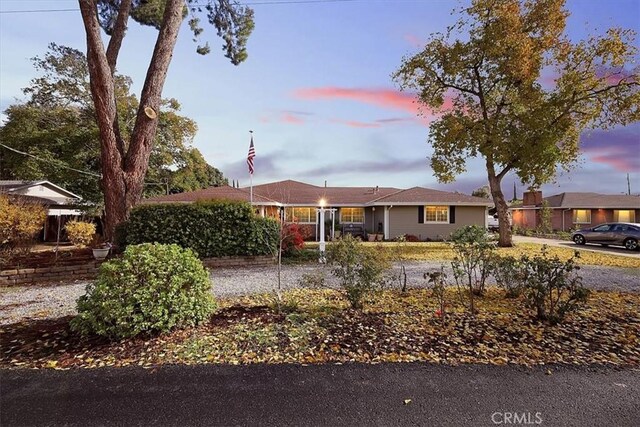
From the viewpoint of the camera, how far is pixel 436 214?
71.6 feet

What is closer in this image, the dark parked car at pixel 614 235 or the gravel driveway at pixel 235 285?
the gravel driveway at pixel 235 285

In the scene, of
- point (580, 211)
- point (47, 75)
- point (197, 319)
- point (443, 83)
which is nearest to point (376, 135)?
point (443, 83)

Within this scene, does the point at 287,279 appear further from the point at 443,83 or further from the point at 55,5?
the point at 443,83

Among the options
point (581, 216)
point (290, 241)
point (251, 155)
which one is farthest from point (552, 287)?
point (581, 216)

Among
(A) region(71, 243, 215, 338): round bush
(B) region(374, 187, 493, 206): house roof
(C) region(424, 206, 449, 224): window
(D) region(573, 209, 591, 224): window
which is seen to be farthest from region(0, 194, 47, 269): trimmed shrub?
(D) region(573, 209, 591, 224): window

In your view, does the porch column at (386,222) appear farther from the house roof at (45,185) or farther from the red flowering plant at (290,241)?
the house roof at (45,185)

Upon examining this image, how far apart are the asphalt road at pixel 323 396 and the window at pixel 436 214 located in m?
19.1

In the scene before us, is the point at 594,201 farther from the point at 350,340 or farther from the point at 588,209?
the point at 350,340

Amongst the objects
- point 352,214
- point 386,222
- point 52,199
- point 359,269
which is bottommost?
point 359,269

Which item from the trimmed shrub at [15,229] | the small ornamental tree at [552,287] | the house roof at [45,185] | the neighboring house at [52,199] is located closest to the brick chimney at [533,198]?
the small ornamental tree at [552,287]

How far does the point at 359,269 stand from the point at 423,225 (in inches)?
698

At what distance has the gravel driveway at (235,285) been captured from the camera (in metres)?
5.70

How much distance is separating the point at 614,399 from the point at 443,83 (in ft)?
53.5

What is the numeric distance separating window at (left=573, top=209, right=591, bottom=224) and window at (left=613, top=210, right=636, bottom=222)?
1854 millimetres
